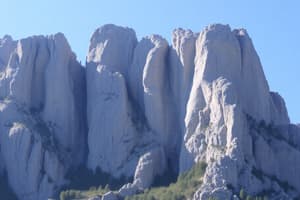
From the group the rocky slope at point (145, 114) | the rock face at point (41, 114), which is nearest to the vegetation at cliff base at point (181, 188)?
the rocky slope at point (145, 114)

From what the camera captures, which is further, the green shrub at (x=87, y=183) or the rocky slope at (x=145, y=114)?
the green shrub at (x=87, y=183)

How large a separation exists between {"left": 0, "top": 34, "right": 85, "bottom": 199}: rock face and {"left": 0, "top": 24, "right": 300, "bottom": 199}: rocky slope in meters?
0.12

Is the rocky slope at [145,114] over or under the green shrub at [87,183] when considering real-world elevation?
over

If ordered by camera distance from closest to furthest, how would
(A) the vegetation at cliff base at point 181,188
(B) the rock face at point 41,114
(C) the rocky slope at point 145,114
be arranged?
(A) the vegetation at cliff base at point 181,188, (C) the rocky slope at point 145,114, (B) the rock face at point 41,114

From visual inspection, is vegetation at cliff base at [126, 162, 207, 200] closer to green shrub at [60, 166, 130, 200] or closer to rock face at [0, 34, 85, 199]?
green shrub at [60, 166, 130, 200]

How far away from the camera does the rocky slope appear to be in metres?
113

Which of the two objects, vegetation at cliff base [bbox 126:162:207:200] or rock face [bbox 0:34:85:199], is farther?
rock face [bbox 0:34:85:199]

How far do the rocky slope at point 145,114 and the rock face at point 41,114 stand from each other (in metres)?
0.12

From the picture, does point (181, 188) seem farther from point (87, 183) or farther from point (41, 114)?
point (41, 114)

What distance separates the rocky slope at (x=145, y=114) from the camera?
113 metres

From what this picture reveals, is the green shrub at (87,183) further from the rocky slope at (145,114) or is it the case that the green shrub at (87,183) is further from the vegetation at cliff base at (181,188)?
the vegetation at cliff base at (181,188)

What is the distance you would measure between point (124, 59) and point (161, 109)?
1131cm

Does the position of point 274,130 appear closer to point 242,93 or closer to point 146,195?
point 242,93

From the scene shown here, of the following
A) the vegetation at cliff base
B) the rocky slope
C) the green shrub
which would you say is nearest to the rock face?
the rocky slope
